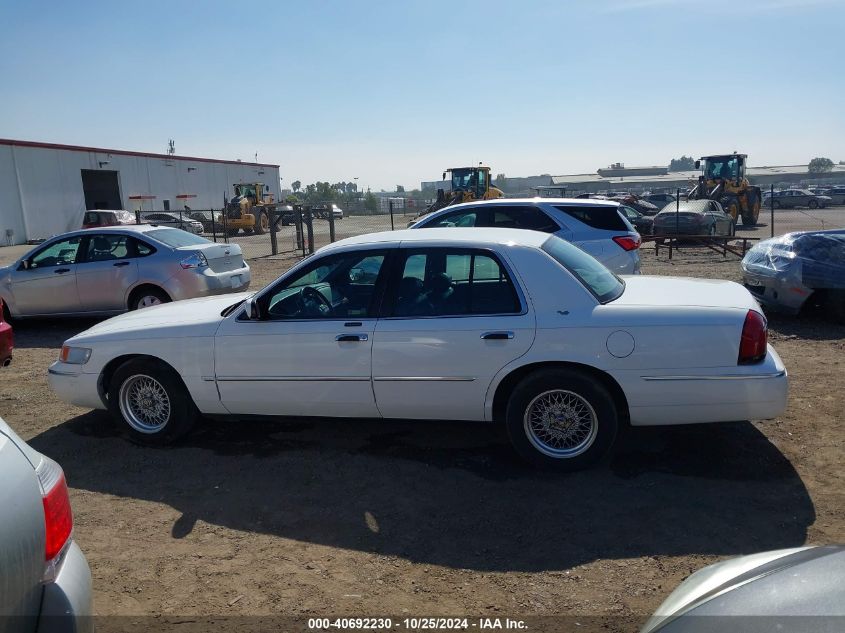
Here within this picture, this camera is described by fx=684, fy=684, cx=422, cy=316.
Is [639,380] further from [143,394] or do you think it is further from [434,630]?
[143,394]

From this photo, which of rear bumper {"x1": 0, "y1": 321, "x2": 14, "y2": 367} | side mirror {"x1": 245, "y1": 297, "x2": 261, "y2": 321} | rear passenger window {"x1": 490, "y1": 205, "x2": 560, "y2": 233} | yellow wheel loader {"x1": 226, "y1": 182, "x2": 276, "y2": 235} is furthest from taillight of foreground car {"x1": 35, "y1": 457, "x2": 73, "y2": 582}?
yellow wheel loader {"x1": 226, "y1": 182, "x2": 276, "y2": 235}

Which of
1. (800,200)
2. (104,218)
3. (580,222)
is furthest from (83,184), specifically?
(800,200)

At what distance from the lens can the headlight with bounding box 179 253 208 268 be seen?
31.9ft

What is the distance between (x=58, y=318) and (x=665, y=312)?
9.32 metres

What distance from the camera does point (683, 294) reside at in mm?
4793

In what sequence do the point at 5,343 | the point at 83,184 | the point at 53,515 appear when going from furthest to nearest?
the point at 83,184 < the point at 5,343 < the point at 53,515

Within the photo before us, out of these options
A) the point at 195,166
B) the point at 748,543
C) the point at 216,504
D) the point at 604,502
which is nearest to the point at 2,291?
the point at 216,504

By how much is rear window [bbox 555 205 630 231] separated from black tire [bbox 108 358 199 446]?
19.3ft

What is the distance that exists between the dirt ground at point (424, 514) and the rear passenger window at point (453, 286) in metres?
1.09

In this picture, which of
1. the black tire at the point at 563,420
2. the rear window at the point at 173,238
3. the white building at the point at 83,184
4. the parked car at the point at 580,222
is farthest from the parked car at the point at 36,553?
the white building at the point at 83,184

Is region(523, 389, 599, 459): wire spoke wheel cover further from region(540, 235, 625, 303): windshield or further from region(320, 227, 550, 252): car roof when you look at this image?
region(320, 227, 550, 252): car roof

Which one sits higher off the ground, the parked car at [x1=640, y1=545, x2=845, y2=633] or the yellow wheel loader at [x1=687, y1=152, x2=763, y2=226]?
the yellow wheel loader at [x1=687, y1=152, x2=763, y2=226]

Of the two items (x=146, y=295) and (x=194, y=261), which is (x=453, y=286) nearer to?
(x=194, y=261)

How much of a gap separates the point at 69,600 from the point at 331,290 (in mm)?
3070
